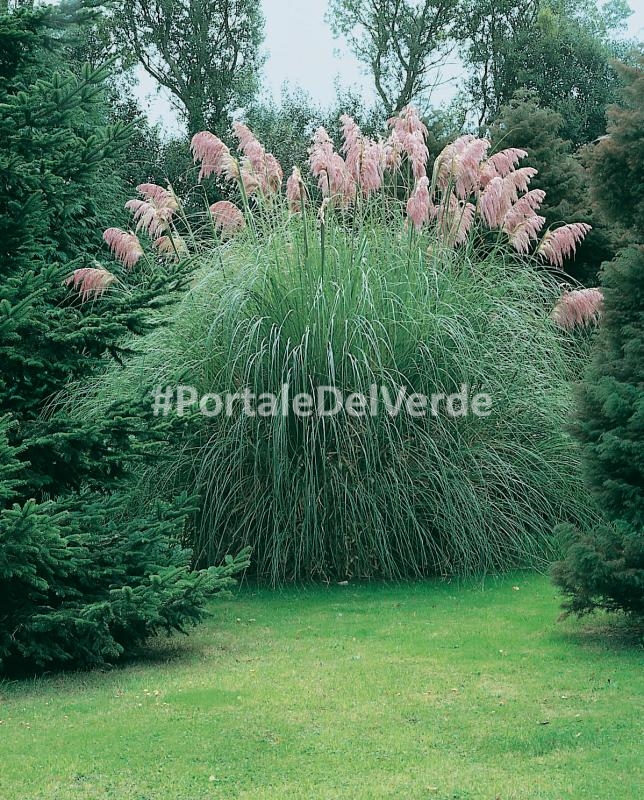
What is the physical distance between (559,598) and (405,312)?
231 centimetres

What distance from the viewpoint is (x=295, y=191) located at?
823cm

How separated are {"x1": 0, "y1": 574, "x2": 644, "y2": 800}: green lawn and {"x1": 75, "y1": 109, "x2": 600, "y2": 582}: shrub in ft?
3.02

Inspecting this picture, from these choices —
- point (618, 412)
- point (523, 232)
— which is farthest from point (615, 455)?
→ point (523, 232)

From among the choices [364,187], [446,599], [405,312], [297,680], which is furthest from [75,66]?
[297,680]

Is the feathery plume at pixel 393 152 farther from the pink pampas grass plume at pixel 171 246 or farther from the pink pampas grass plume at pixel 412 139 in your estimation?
the pink pampas grass plume at pixel 171 246

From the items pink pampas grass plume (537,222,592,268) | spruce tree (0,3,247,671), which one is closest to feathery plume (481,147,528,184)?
pink pampas grass plume (537,222,592,268)

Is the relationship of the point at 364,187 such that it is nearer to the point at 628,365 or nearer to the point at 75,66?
the point at 628,365

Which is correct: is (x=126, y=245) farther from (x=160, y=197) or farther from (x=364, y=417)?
(x=364, y=417)

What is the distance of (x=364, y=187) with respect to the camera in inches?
328

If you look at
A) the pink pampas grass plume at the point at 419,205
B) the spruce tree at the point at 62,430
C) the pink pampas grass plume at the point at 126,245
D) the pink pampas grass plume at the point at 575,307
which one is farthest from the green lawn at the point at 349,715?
the pink pampas grass plume at the point at 126,245

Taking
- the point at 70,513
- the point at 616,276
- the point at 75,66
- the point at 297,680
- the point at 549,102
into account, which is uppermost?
the point at 549,102

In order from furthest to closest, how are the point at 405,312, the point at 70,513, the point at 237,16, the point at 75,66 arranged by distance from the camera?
the point at 237,16, the point at 75,66, the point at 405,312, the point at 70,513

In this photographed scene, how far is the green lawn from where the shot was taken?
Result: 3.34 meters

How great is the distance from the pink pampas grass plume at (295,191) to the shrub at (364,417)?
0.06 metres
